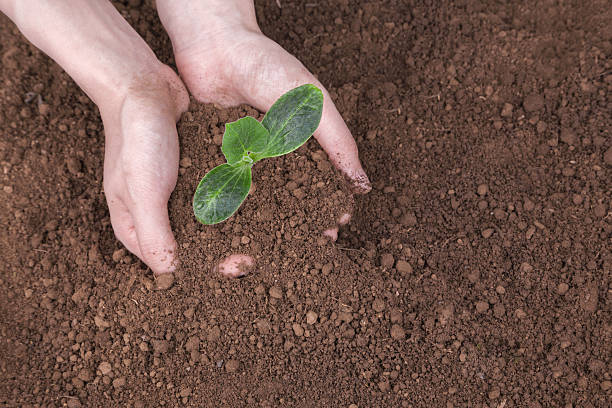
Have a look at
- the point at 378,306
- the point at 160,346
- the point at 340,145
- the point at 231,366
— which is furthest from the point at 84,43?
the point at 378,306

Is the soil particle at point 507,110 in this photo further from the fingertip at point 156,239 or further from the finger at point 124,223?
the finger at point 124,223

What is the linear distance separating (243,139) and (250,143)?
25 mm

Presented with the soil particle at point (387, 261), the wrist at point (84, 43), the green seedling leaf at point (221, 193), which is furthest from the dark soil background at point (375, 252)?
the wrist at point (84, 43)

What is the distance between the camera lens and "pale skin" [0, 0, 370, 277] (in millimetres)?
1864

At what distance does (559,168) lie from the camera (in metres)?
2.11

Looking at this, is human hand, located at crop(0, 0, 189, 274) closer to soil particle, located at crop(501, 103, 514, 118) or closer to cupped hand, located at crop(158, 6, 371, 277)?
cupped hand, located at crop(158, 6, 371, 277)

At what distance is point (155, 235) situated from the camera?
185cm

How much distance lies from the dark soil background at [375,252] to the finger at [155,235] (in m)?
0.06

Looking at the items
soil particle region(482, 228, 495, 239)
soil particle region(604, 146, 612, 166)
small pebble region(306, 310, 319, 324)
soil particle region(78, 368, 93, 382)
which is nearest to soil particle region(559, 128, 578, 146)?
soil particle region(604, 146, 612, 166)

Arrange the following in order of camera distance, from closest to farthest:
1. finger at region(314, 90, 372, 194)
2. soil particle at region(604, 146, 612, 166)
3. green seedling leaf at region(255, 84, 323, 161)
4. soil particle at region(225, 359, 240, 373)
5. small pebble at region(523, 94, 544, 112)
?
green seedling leaf at region(255, 84, 323, 161) < soil particle at region(225, 359, 240, 373) < finger at region(314, 90, 372, 194) < soil particle at region(604, 146, 612, 166) < small pebble at region(523, 94, 544, 112)

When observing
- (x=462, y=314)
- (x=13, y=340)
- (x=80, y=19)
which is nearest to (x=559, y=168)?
(x=462, y=314)

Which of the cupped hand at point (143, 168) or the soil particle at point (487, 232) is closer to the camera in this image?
the cupped hand at point (143, 168)

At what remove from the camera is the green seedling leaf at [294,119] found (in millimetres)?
1631

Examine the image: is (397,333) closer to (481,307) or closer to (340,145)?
(481,307)
